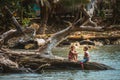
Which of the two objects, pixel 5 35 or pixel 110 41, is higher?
pixel 5 35

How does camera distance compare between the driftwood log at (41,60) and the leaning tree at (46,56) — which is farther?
the leaning tree at (46,56)

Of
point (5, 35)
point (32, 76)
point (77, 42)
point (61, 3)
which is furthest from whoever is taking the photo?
point (61, 3)

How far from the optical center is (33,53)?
24562mm

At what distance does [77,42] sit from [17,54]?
58.7 feet

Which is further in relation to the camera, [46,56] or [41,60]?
[46,56]

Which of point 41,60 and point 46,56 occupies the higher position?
point 46,56

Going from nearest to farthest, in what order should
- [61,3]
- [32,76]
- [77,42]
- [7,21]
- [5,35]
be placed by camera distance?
[32,76] < [5,35] < [7,21] < [77,42] < [61,3]

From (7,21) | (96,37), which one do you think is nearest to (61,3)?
(96,37)

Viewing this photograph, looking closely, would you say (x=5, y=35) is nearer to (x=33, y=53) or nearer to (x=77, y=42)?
(x=33, y=53)

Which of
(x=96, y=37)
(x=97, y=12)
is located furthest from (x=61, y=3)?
(x=96, y=37)

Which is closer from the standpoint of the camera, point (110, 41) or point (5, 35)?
point (5, 35)

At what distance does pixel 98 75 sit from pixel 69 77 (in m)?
1.37

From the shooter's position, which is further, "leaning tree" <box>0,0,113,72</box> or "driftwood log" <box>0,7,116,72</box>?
"leaning tree" <box>0,0,113,72</box>

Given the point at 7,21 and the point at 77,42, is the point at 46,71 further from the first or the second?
the point at 77,42
